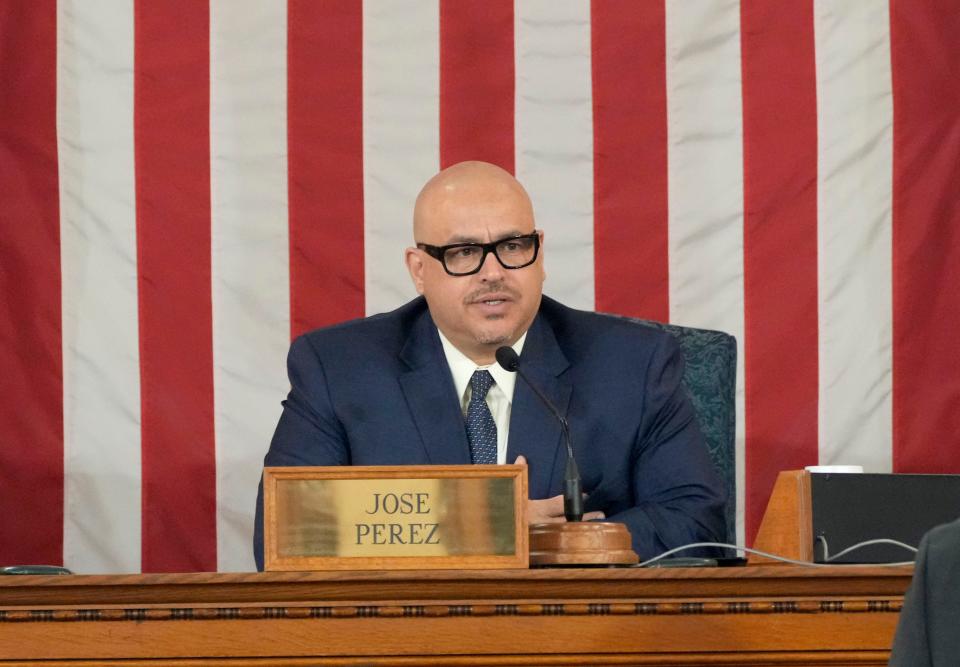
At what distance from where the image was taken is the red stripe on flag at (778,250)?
13.0ft

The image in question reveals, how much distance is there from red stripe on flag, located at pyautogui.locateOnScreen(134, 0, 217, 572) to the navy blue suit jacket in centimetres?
81

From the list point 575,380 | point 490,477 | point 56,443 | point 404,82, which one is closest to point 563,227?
point 404,82

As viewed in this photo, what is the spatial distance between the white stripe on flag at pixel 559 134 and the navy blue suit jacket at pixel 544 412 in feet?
2.36

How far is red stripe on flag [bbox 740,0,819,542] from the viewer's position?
13.0 ft

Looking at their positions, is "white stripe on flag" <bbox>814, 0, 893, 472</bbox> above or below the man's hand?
above

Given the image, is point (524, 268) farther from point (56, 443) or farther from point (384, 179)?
point (56, 443)

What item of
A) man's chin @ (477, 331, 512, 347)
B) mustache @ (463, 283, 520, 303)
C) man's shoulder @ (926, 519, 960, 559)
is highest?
mustache @ (463, 283, 520, 303)

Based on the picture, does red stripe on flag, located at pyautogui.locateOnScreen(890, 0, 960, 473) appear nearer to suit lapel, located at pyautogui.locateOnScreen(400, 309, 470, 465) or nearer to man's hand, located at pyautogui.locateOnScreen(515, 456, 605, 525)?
suit lapel, located at pyautogui.locateOnScreen(400, 309, 470, 465)

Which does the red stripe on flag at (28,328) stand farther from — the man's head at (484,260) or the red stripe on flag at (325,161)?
the man's head at (484,260)

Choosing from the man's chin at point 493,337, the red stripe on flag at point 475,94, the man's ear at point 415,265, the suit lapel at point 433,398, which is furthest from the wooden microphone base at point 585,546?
the red stripe on flag at point 475,94

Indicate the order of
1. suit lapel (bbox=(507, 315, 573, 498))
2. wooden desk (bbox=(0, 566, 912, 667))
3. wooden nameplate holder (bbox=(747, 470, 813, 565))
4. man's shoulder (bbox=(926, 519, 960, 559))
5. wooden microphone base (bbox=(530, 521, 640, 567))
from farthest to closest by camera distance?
suit lapel (bbox=(507, 315, 573, 498)) < wooden nameplate holder (bbox=(747, 470, 813, 565)) < wooden microphone base (bbox=(530, 521, 640, 567)) < wooden desk (bbox=(0, 566, 912, 667)) < man's shoulder (bbox=(926, 519, 960, 559))

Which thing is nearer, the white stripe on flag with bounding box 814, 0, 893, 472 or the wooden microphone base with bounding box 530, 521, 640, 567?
the wooden microphone base with bounding box 530, 521, 640, 567

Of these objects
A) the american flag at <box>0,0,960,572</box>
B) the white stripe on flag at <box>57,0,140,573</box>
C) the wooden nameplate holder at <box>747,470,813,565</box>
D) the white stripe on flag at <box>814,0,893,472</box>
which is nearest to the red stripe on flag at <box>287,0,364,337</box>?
the american flag at <box>0,0,960,572</box>

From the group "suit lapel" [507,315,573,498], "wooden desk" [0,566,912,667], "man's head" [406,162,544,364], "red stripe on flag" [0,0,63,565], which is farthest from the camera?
"red stripe on flag" [0,0,63,565]
